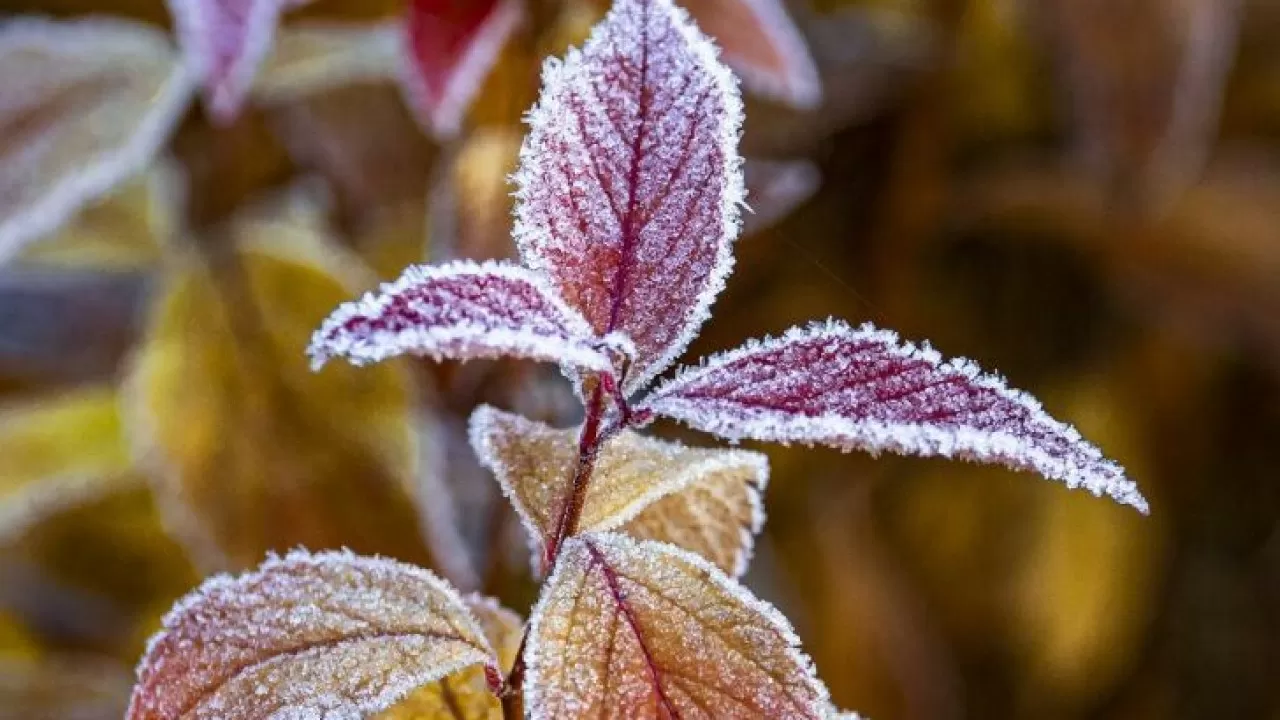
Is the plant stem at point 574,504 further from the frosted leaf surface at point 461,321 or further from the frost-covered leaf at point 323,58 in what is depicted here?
the frost-covered leaf at point 323,58

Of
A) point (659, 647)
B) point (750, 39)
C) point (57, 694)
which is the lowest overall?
point (659, 647)

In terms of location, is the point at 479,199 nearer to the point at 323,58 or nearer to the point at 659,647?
the point at 323,58

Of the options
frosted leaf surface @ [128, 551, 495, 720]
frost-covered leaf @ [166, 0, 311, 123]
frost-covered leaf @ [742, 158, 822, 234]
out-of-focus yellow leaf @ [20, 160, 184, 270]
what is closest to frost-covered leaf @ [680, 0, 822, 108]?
frost-covered leaf @ [742, 158, 822, 234]

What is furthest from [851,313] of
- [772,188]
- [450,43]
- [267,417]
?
[267,417]

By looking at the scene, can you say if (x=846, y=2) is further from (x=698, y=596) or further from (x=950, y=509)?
(x=698, y=596)

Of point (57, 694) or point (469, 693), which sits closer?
point (469, 693)

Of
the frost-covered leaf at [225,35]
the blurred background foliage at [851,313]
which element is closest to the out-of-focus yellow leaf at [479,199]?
the blurred background foliage at [851,313]

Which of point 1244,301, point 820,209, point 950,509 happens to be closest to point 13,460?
point 820,209

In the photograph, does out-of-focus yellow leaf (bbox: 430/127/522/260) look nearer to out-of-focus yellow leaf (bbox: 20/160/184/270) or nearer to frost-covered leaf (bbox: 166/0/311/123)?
frost-covered leaf (bbox: 166/0/311/123)
